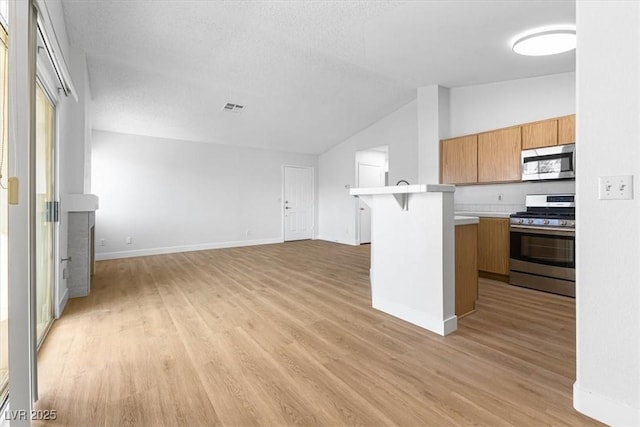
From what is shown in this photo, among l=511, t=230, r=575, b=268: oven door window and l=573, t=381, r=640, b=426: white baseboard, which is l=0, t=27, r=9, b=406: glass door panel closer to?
l=573, t=381, r=640, b=426: white baseboard

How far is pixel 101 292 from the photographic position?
3.50 m

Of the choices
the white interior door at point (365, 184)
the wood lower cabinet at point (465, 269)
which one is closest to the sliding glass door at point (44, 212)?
the wood lower cabinet at point (465, 269)

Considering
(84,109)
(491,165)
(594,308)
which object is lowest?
(594,308)


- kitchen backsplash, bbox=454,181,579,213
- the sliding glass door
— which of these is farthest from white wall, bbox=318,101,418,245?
the sliding glass door

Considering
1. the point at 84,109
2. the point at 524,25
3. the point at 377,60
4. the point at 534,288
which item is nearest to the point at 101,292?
the point at 84,109

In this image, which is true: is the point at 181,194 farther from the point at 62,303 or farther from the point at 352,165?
the point at 352,165

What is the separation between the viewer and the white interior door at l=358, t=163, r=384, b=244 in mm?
7270

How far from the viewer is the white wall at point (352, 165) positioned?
19.1ft

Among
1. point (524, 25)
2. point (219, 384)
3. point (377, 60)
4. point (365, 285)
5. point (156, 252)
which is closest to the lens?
point (219, 384)

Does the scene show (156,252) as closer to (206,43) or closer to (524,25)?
(206,43)

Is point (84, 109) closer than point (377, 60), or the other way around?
point (84, 109)

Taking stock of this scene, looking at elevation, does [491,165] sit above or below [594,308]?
above

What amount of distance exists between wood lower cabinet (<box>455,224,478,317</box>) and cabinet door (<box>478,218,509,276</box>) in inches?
55.6

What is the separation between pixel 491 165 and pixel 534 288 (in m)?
1.68
